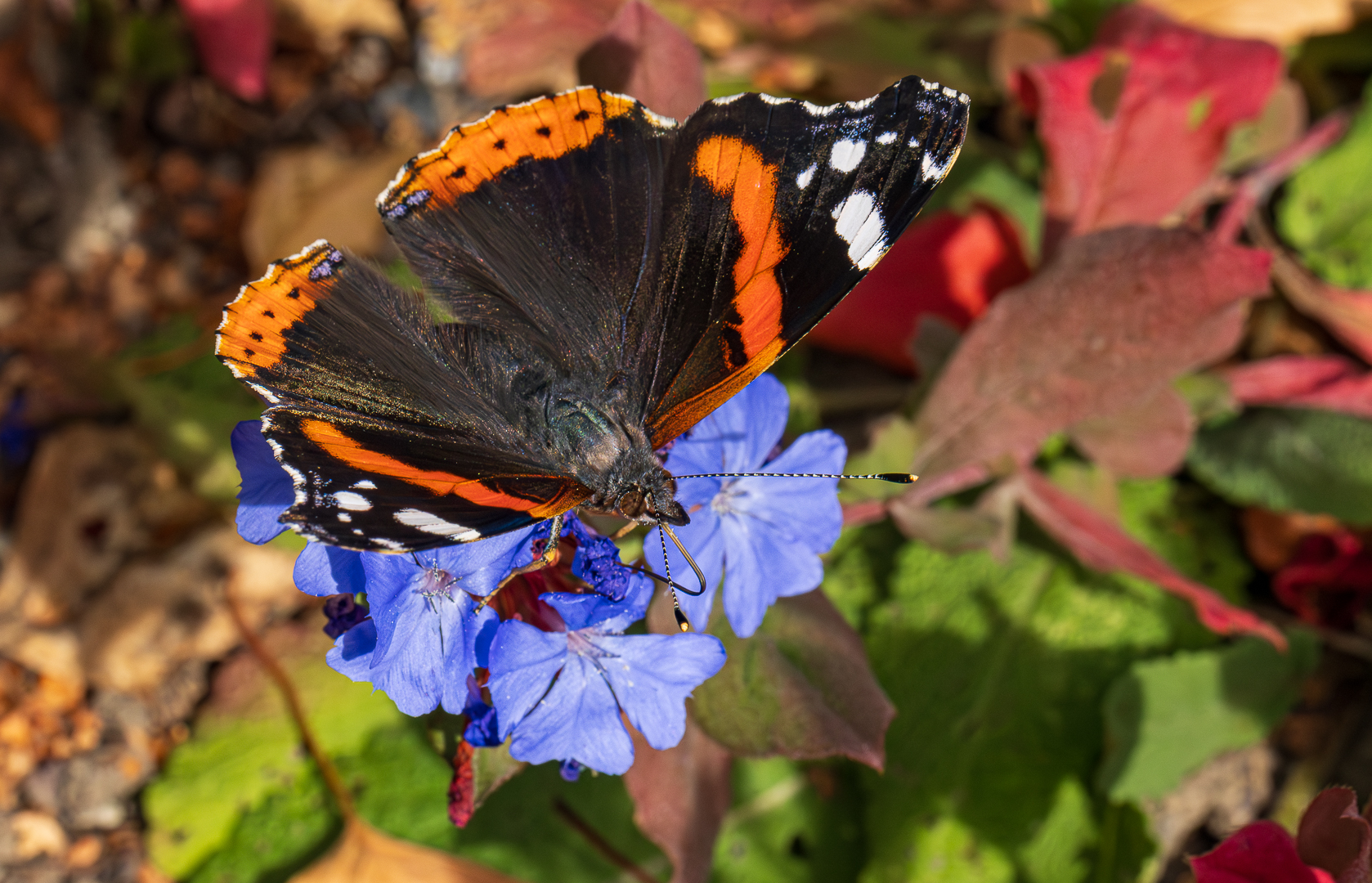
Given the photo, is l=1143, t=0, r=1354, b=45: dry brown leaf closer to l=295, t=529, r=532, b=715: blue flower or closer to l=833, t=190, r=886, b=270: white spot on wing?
l=833, t=190, r=886, b=270: white spot on wing

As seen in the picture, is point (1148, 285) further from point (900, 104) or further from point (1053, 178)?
point (900, 104)

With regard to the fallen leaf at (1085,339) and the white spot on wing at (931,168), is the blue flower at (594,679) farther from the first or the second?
the fallen leaf at (1085,339)

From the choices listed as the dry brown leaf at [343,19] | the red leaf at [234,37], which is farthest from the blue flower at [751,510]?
the dry brown leaf at [343,19]

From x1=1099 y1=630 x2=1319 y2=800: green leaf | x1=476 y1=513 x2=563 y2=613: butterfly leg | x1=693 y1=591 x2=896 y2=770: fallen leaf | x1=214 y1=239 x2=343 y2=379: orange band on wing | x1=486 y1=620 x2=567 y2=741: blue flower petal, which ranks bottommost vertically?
x1=1099 y1=630 x2=1319 y2=800: green leaf

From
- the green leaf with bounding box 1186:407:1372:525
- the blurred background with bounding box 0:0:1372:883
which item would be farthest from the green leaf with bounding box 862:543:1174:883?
the green leaf with bounding box 1186:407:1372:525

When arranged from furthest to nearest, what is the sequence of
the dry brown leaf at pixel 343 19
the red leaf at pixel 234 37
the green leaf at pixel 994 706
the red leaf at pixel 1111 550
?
the dry brown leaf at pixel 343 19 → the red leaf at pixel 234 37 → the green leaf at pixel 994 706 → the red leaf at pixel 1111 550

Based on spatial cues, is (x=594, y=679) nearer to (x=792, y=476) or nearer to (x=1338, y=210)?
(x=792, y=476)

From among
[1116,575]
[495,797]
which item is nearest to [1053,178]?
[1116,575]
